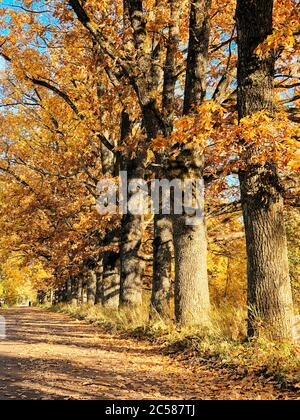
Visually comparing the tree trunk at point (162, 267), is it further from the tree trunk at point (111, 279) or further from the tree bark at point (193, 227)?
the tree trunk at point (111, 279)

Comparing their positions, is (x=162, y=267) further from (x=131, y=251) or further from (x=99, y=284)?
(x=99, y=284)

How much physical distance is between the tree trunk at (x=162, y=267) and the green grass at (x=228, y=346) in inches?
25.0

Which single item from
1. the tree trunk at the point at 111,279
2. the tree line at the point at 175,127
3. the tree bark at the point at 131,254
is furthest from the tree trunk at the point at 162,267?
the tree trunk at the point at 111,279

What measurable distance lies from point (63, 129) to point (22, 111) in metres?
3.46

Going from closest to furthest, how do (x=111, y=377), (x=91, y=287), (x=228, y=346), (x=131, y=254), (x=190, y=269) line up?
(x=111, y=377) → (x=228, y=346) → (x=190, y=269) → (x=131, y=254) → (x=91, y=287)

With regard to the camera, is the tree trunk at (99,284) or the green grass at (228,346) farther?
the tree trunk at (99,284)

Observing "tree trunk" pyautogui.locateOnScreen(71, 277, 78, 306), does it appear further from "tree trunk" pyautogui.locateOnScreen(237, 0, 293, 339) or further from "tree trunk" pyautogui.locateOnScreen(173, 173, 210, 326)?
"tree trunk" pyautogui.locateOnScreen(237, 0, 293, 339)

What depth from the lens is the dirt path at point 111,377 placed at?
18.2ft

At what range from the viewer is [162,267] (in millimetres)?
13172

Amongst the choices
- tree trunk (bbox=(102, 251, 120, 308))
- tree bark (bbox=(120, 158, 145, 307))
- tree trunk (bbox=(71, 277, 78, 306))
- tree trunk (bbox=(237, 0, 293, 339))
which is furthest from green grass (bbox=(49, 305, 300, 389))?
tree trunk (bbox=(71, 277, 78, 306))

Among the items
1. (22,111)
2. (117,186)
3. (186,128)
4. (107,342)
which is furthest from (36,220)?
(186,128)

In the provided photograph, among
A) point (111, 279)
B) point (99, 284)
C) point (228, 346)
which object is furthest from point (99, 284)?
point (228, 346)

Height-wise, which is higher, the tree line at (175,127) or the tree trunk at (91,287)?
the tree line at (175,127)

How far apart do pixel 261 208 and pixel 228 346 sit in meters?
2.26
